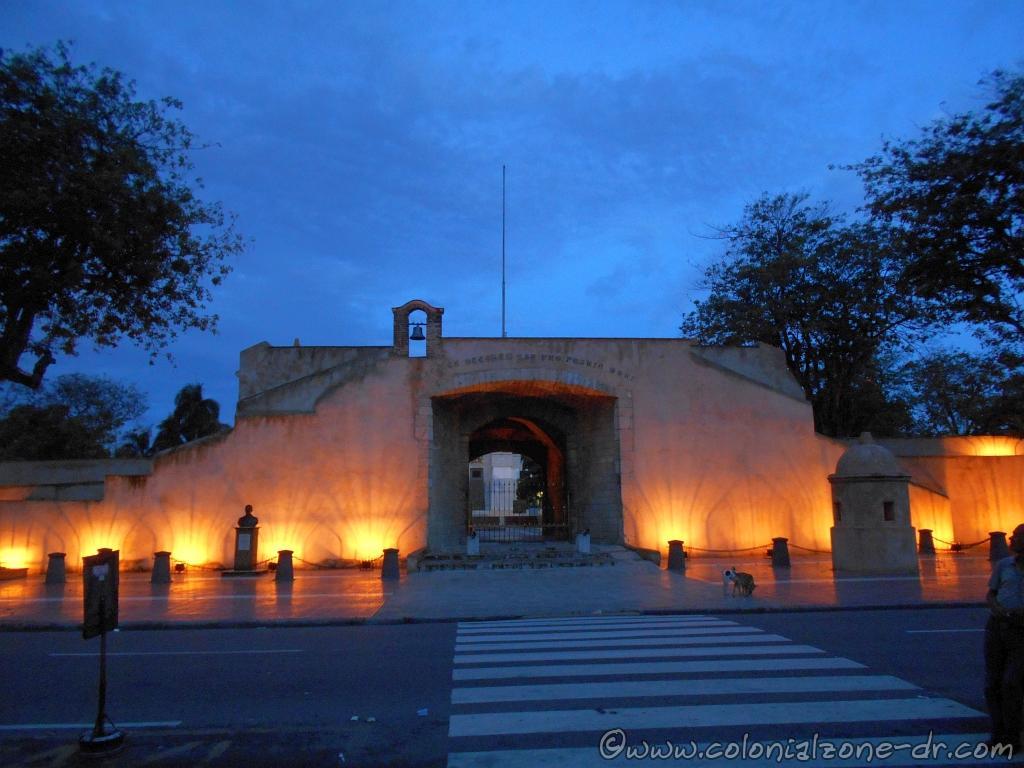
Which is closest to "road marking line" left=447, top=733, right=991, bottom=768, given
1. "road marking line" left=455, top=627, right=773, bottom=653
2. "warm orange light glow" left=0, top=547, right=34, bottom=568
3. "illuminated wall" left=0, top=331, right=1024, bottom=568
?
"road marking line" left=455, top=627, right=773, bottom=653

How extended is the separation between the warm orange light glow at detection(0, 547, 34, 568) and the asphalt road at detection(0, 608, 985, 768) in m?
9.82

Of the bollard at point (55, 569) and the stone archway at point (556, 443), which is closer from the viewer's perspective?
the bollard at point (55, 569)

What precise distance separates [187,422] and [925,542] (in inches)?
1222

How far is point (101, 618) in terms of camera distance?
5770mm

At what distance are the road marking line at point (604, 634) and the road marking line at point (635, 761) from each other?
14.5 ft

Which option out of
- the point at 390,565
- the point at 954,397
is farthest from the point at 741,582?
the point at 954,397

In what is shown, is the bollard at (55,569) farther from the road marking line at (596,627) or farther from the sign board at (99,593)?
the sign board at (99,593)

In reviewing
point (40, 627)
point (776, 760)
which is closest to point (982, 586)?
point (776, 760)

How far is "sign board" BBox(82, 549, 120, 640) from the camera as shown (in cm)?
568

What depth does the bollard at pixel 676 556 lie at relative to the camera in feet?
59.2

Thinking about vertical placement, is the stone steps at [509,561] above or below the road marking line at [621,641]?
above

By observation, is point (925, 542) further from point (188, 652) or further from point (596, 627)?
point (188, 652)

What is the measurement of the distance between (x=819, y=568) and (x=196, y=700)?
15.5 meters

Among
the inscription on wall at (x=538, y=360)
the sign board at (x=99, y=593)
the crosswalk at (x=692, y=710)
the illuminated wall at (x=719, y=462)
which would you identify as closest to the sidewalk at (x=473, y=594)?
the illuminated wall at (x=719, y=462)
